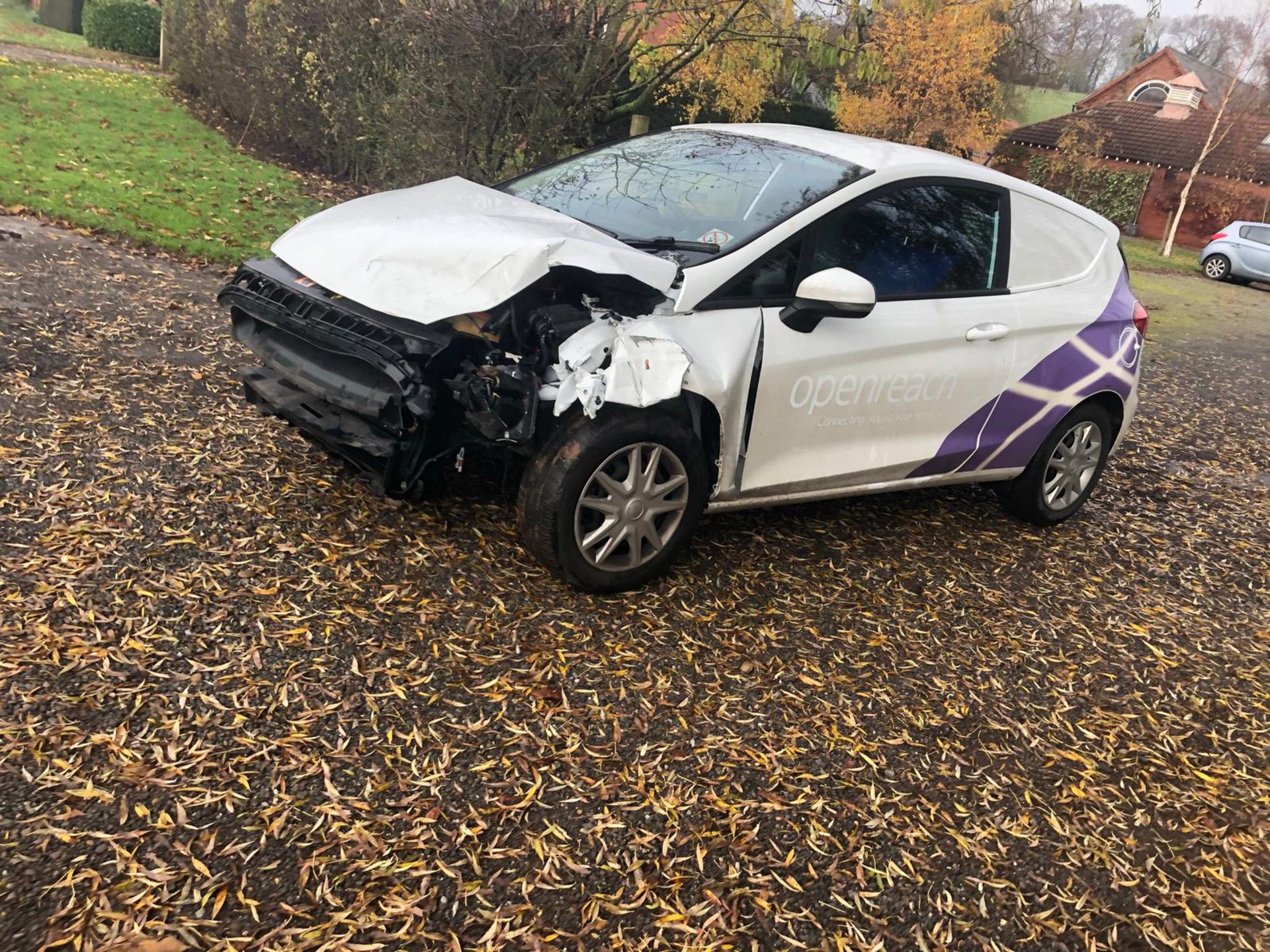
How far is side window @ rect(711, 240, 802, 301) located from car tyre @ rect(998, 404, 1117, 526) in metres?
2.07

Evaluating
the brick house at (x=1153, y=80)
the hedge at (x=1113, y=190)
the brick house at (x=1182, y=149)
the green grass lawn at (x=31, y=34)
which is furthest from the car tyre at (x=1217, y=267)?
the green grass lawn at (x=31, y=34)

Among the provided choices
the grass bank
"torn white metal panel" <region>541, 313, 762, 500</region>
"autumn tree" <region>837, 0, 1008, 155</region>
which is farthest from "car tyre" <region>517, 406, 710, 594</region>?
the grass bank

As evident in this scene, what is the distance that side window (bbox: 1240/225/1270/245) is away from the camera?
896 inches

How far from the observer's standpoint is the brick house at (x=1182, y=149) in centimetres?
3259

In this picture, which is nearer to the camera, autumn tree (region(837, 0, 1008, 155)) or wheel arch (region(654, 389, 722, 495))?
wheel arch (region(654, 389, 722, 495))

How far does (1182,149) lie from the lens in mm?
34500

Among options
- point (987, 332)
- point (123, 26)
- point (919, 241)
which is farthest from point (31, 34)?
point (987, 332)

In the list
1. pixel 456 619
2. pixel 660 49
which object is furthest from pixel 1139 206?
pixel 456 619

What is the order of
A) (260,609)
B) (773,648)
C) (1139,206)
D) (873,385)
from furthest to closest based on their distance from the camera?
(1139,206), (873,385), (773,648), (260,609)

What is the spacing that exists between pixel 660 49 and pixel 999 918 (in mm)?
10433

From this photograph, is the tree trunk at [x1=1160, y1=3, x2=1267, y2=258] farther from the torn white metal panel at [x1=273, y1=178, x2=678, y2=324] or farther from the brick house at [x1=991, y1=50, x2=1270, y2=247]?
the torn white metal panel at [x1=273, y1=178, x2=678, y2=324]

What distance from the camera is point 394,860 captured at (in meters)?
2.56

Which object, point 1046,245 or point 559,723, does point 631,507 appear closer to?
point 559,723

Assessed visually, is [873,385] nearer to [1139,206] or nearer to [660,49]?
[660,49]
